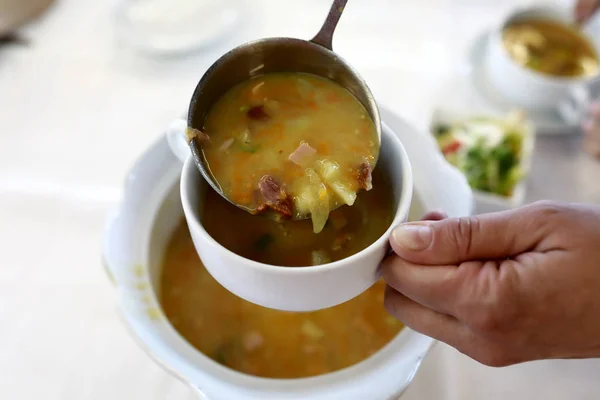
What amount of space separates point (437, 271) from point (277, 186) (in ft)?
0.93

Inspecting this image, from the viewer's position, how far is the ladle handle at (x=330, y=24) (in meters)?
0.91

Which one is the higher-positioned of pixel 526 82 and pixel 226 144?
pixel 226 144

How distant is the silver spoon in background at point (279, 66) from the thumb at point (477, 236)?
201 mm

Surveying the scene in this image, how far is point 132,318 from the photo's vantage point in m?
0.95

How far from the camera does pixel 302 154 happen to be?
903 mm

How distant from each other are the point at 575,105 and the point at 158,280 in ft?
4.27

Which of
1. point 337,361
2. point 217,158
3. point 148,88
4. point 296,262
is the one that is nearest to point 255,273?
point 296,262

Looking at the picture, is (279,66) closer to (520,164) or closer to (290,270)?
(290,270)

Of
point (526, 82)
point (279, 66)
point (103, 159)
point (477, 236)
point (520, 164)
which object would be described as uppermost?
point (279, 66)

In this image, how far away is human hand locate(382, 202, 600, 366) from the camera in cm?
78

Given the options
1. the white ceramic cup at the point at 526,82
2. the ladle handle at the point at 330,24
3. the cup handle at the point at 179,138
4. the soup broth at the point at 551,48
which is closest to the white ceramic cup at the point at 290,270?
the cup handle at the point at 179,138

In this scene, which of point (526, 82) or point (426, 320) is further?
point (526, 82)

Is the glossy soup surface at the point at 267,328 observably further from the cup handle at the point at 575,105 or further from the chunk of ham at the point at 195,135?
the cup handle at the point at 575,105

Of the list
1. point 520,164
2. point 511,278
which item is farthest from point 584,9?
point 511,278
